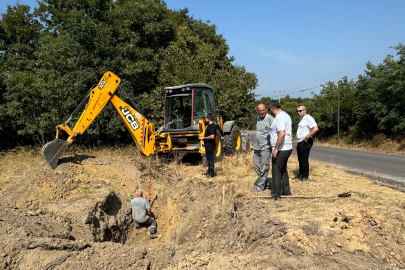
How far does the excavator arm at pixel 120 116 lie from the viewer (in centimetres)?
805

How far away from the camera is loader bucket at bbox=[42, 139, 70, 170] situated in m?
7.78

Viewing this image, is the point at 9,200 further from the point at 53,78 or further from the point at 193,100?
the point at 53,78

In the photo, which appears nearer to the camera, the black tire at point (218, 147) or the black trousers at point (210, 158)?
the black trousers at point (210, 158)

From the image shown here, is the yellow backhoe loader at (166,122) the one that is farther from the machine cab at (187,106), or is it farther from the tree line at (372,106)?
the tree line at (372,106)

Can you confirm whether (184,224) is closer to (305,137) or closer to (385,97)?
(305,137)

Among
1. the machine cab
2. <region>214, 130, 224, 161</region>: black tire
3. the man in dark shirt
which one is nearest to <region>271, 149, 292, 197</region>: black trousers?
the man in dark shirt

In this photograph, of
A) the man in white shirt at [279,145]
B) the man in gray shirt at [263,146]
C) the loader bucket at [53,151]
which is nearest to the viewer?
the man in white shirt at [279,145]

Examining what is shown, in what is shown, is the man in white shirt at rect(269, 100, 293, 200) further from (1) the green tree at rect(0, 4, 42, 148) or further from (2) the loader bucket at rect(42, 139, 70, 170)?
(1) the green tree at rect(0, 4, 42, 148)

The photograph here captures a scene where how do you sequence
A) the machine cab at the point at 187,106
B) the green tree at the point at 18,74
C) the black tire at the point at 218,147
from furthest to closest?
the green tree at the point at 18,74 < the black tire at the point at 218,147 < the machine cab at the point at 187,106

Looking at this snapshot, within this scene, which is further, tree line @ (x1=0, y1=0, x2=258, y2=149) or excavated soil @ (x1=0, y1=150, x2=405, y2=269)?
tree line @ (x1=0, y1=0, x2=258, y2=149)

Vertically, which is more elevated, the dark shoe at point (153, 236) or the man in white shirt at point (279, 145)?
the man in white shirt at point (279, 145)

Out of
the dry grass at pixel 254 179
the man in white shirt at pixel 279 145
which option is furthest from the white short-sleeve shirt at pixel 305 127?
the man in white shirt at pixel 279 145

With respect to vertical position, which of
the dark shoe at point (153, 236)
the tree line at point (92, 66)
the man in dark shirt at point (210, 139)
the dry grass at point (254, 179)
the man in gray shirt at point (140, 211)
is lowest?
the dark shoe at point (153, 236)

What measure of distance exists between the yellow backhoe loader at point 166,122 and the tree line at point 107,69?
924 millimetres
